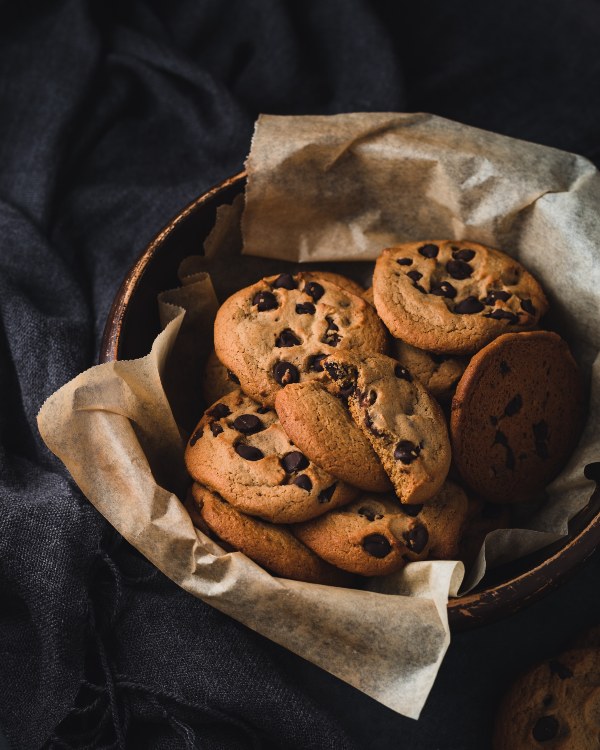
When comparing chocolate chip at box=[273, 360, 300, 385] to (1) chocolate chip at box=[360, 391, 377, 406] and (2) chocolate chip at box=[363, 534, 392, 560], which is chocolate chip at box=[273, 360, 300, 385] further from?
(2) chocolate chip at box=[363, 534, 392, 560]

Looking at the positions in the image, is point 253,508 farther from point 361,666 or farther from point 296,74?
point 296,74

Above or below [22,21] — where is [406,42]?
above

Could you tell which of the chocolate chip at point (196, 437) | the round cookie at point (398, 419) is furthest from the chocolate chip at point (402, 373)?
the chocolate chip at point (196, 437)

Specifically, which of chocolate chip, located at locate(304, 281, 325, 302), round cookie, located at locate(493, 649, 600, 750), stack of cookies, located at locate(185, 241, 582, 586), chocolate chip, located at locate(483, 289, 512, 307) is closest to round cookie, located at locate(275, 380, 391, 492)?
stack of cookies, located at locate(185, 241, 582, 586)

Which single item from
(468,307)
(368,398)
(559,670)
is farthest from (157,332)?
(559,670)

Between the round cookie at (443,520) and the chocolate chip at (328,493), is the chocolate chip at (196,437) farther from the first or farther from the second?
the round cookie at (443,520)

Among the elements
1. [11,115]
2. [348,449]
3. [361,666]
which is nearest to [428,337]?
[348,449]
